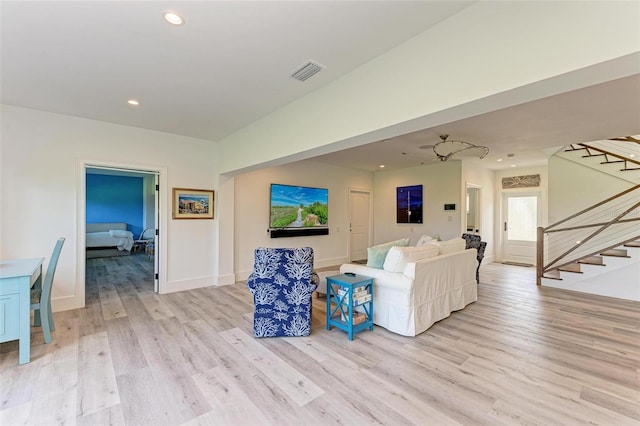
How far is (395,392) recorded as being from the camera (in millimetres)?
2115

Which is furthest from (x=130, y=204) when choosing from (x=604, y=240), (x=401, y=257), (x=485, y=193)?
(x=604, y=240)

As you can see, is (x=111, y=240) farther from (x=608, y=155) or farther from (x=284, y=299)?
(x=608, y=155)

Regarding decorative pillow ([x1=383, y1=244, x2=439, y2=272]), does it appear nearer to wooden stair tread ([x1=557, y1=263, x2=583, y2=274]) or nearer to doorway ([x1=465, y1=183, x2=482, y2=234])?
wooden stair tread ([x1=557, y1=263, x2=583, y2=274])

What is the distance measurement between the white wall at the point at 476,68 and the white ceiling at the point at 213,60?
0.47 feet

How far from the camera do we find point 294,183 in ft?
21.5

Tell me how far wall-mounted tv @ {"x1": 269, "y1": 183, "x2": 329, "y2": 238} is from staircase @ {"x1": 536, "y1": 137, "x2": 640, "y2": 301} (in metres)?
4.65

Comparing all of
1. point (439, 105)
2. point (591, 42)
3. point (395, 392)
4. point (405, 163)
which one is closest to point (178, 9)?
point (439, 105)

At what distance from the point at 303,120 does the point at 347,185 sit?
4603mm

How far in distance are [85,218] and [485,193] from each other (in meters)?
8.73

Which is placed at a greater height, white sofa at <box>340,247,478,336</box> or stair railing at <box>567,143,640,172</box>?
stair railing at <box>567,143,640,172</box>

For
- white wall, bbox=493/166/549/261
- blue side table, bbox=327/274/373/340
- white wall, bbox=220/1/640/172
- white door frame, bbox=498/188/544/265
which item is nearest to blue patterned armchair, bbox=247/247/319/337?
blue side table, bbox=327/274/373/340

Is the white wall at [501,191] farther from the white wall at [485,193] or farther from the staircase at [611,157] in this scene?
the staircase at [611,157]

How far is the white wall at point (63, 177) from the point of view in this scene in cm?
360

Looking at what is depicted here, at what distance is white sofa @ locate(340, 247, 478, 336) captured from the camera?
3061 mm
